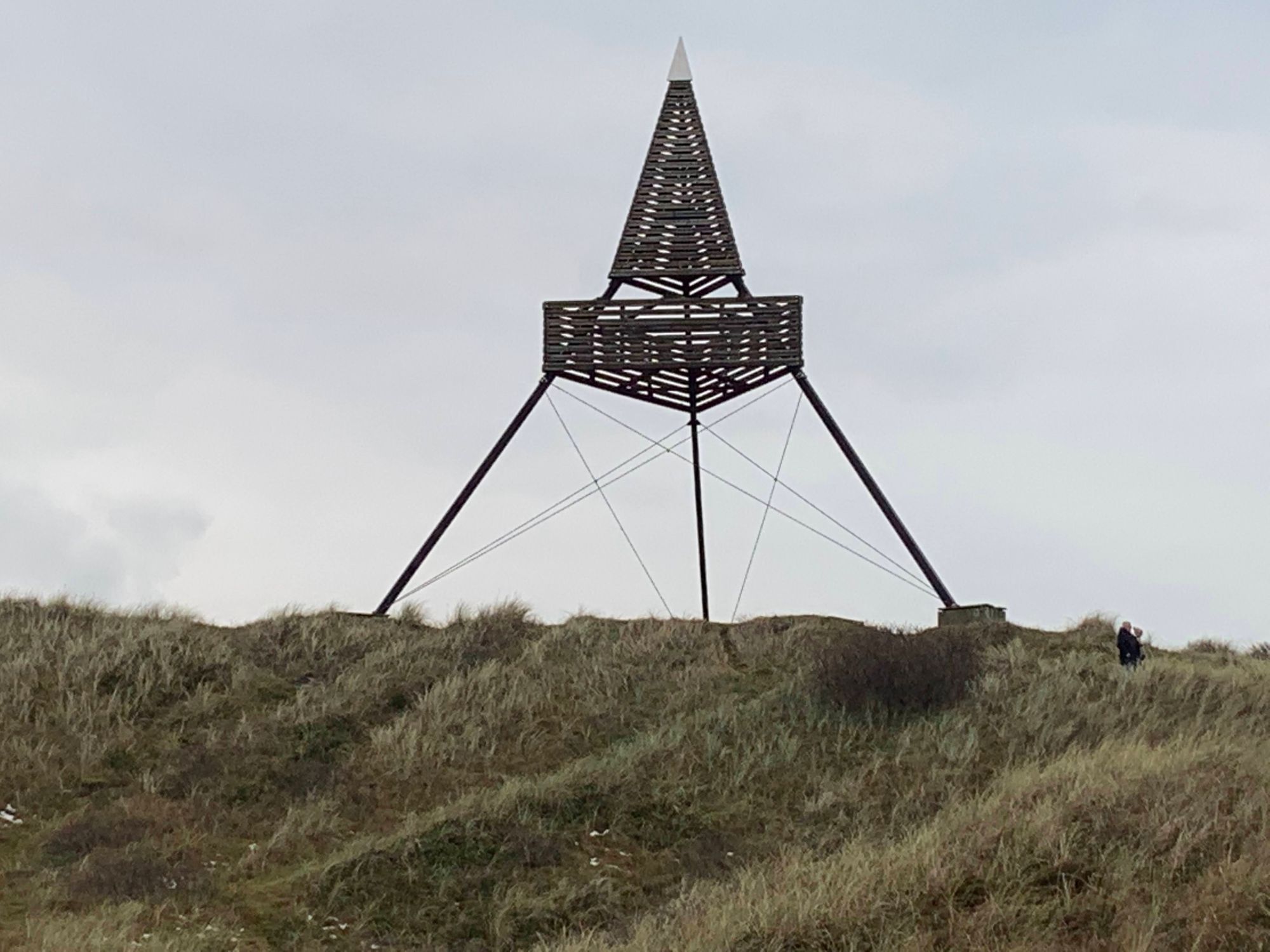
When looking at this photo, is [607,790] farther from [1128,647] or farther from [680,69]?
[680,69]

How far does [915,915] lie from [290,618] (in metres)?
12.5

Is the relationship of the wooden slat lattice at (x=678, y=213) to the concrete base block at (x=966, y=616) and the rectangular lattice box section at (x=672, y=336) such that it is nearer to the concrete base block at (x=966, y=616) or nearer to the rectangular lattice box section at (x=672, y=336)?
the rectangular lattice box section at (x=672, y=336)

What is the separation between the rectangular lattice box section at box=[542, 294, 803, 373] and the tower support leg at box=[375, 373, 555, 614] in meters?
0.86

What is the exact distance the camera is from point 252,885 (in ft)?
41.0

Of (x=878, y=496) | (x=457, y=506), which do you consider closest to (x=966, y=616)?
(x=878, y=496)

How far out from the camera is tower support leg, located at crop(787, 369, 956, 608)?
65.5ft

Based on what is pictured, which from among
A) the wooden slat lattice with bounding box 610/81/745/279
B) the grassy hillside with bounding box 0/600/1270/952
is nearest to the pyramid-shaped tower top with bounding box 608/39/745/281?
the wooden slat lattice with bounding box 610/81/745/279

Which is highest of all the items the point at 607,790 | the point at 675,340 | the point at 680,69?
the point at 680,69

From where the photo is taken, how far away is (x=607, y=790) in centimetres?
1423

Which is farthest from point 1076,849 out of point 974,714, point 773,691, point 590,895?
point 773,691

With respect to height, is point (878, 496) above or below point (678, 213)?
below

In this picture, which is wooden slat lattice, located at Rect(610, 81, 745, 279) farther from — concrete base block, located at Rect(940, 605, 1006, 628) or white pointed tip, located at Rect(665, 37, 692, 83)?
concrete base block, located at Rect(940, 605, 1006, 628)

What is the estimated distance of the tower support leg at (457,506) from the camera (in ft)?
67.2

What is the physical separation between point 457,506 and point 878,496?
598 centimetres
